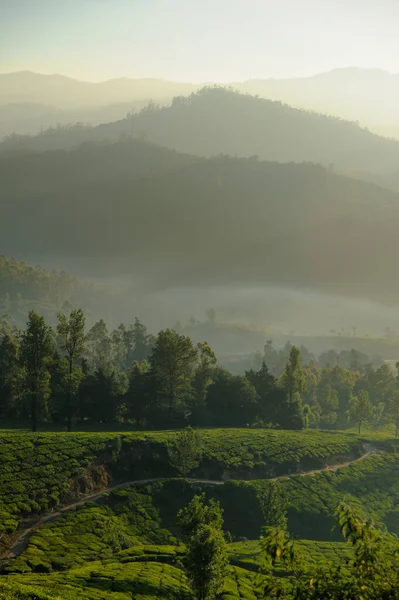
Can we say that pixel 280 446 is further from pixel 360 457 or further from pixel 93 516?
pixel 93 516

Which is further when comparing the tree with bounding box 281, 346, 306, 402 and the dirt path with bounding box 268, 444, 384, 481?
the tree with bounding box 281, 346, 306, 402

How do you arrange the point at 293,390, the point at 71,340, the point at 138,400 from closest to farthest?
the point at 71,340 → the point at 138,400 → the point at 293,390

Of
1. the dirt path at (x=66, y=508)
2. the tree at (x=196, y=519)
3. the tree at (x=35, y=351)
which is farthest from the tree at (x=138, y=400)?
the tree at (x=196, y=519)

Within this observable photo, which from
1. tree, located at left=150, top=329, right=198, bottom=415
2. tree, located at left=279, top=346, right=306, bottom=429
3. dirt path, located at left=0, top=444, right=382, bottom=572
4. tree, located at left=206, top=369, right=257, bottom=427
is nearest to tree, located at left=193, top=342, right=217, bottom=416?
tree, located at left=206, top=369, right=257, bottom=427

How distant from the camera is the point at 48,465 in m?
83.3

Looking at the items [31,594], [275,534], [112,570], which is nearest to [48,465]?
[112,570]

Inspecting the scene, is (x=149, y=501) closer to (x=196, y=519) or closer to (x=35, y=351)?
(x=35, y=351)

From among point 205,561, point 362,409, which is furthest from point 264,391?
point 205,561

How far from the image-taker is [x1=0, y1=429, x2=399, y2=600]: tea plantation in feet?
185

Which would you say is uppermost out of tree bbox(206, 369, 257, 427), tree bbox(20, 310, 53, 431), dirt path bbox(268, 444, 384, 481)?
tree bbox(20, 310, 53, 431)

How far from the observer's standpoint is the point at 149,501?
87.4 metres

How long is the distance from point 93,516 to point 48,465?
1141 centimetres

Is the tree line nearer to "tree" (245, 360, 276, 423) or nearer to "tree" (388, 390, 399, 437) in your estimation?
"tree" (245, 360, 276, 423)

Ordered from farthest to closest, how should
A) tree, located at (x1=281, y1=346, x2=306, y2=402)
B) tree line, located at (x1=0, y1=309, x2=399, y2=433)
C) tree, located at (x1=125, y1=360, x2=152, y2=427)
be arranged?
tree, located at (x1=281, y1=346, x2=306, y2=402) → tree, located at (x1=125, y1=360, x2=152, y2=427) → tree line, located at (x1=0, y1=309, x2=399, y2=433)
